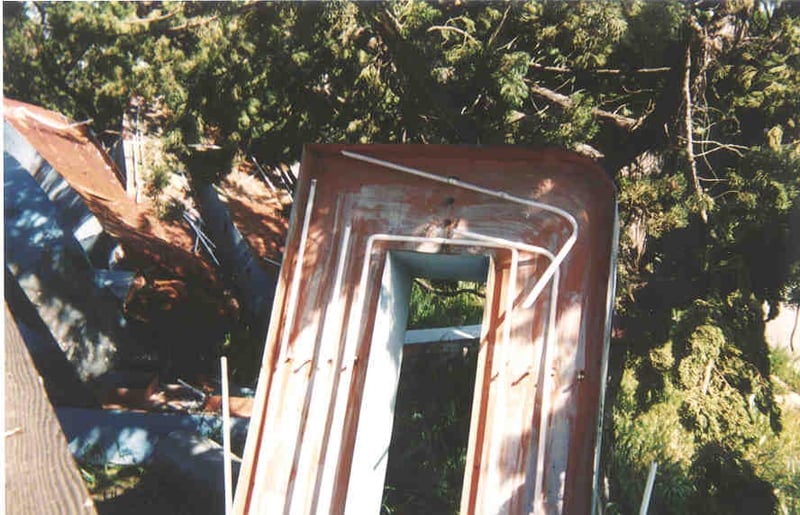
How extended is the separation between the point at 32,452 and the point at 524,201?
10.1 ft

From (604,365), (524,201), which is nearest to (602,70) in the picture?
(524,201)

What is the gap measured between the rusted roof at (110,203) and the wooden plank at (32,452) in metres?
6.07

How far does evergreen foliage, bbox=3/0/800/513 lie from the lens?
5.55 meters

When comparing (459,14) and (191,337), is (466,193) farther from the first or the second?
(191,337)

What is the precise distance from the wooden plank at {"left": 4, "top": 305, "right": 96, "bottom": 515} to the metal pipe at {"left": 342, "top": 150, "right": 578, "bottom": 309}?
242cm

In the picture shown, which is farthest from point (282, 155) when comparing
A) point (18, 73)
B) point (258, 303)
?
point (18, 73)

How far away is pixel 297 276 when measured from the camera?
4613mm

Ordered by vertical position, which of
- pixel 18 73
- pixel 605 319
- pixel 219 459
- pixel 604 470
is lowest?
pixel 219 459

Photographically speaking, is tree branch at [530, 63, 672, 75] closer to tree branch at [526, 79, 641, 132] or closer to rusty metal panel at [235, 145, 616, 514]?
tree branch at [526, 79, 641, 132]

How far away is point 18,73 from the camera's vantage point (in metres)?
14.6

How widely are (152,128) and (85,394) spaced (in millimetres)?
6404

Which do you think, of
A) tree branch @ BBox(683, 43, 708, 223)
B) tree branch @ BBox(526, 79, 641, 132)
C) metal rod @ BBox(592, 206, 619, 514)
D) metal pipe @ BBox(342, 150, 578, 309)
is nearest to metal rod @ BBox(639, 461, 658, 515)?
metal rod @ BBox(592, 206, 619, 514)

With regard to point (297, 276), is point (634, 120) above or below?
above

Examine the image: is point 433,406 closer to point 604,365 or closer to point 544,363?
point 544,363
